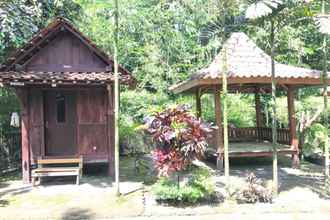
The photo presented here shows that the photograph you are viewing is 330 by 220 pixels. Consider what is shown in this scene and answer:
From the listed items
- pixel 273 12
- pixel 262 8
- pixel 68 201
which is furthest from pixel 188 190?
pixel 273 12

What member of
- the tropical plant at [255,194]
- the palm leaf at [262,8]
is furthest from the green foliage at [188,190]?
the palm leaf at [262,8]

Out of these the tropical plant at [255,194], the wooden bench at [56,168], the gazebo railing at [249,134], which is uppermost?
the gazebo railing at [249,134]

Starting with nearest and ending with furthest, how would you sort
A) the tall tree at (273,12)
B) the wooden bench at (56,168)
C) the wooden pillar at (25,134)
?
the tall tree at (273,12)
the wooden bench at (56,168)
the wooden pillar at (25,134)

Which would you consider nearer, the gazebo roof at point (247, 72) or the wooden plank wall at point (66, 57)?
the gazebo roof at point (247, 72)

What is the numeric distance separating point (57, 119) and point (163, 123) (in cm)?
471

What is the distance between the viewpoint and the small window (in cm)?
1071

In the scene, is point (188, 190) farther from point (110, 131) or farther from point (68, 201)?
point (110, 131)

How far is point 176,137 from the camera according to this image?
7.08 meters

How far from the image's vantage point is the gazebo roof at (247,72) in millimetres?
10148

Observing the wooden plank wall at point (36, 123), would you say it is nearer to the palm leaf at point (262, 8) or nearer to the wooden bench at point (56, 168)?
the wooden bench at point (56, 168)

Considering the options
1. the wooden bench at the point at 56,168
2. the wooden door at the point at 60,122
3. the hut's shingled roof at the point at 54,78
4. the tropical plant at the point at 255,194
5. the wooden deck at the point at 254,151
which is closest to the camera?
the tropical plant at the point at 255,194

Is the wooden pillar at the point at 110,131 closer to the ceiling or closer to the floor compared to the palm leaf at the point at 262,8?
closer to the floor

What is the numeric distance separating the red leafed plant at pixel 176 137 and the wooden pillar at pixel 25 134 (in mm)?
4314

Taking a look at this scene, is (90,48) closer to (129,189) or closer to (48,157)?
(48,157)
